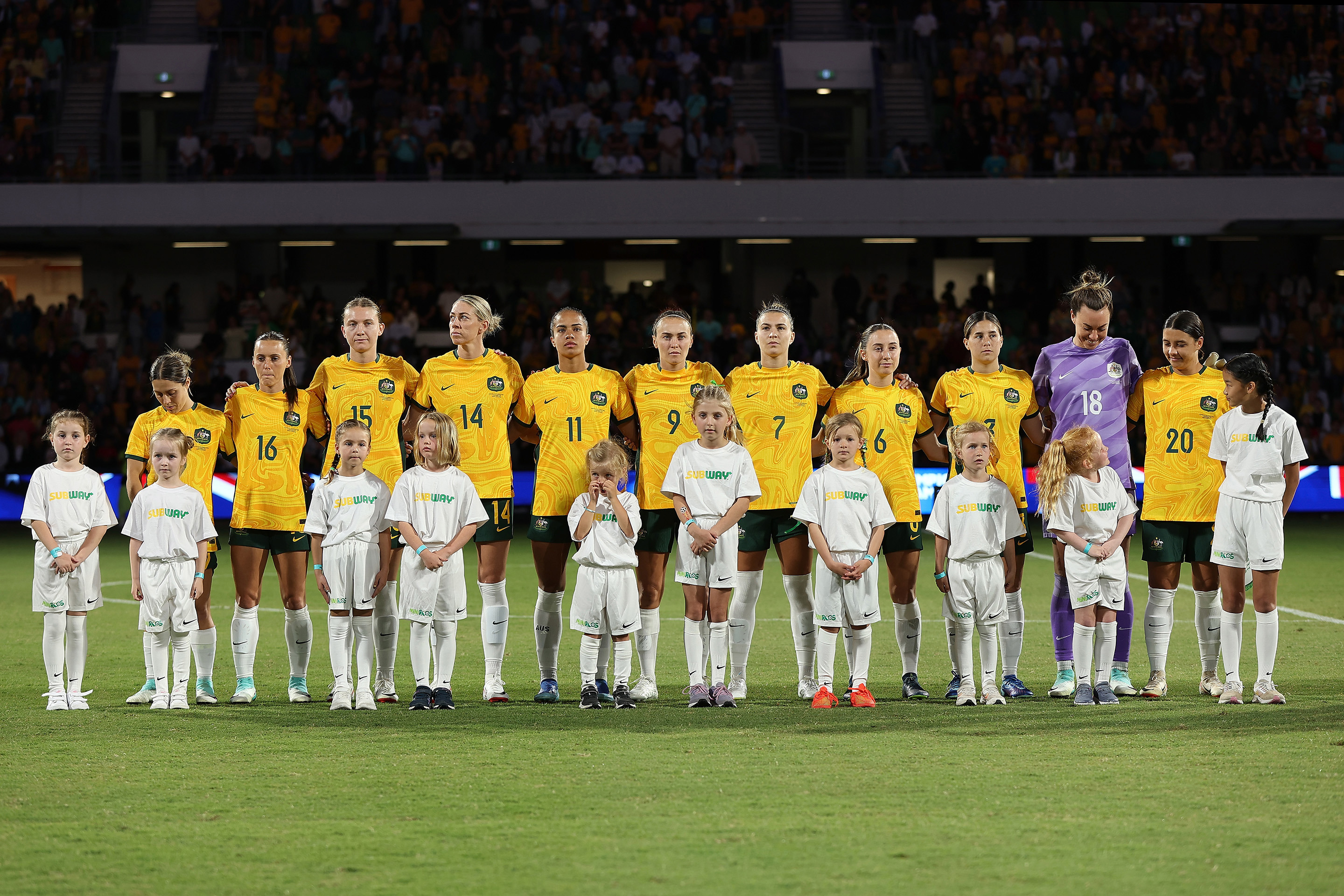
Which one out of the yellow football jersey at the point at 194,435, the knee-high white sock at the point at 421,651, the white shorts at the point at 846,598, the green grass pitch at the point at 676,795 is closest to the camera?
the green grass pitch at the point at 676,795

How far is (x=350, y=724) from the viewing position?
6.80 meters

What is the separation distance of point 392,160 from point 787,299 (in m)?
7.09

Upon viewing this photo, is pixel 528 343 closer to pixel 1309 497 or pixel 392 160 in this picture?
pixel 392 160

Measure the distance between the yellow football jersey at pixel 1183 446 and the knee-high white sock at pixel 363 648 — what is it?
411 cm

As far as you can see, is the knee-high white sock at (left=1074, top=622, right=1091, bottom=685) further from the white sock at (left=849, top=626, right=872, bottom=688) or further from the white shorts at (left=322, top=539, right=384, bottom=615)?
the white shorts at (left=322, top=539, right=384, bottom=615)

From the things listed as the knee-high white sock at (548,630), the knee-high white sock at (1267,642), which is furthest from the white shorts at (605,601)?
the knee-high white sock at (1267,642)

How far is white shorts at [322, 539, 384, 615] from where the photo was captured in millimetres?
7199

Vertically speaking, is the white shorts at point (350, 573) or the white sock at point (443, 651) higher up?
the white shorts at point (350, 573)

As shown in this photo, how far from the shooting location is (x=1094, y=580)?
7238 millimetres

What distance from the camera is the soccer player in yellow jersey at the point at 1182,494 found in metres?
7.63

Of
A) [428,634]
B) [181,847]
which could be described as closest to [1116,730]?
[428,634]

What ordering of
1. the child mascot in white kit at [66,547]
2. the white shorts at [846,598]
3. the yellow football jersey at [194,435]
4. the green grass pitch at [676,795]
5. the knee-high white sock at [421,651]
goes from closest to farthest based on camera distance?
1. the green grass pitch at [676,795]
2. the white shorts at [846,598]
3. the knee-high white sock at [421,651]
4. the child mascot in white kit at [66,547]
5. the yellow football jersey at [194,435]

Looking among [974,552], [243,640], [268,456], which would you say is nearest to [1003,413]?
[974,552]

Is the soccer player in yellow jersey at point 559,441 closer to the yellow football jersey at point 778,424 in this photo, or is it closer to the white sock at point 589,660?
the white sock at point 589,660
